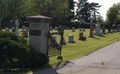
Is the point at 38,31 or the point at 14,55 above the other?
the point at 38,31

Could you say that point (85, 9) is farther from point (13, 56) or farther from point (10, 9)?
point (13, 56)

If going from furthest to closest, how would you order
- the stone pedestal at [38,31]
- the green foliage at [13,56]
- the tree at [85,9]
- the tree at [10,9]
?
the tree at [85,9] → the tree at [10,9] → the stone pedestal at [38,31] → the green foliage at [13,56]

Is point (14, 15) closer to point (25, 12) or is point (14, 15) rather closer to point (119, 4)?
point (25, 12)

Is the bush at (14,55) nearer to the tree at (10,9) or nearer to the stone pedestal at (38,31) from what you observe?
the stone pedestal at (38,31)

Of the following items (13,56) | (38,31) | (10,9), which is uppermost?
(10,9)

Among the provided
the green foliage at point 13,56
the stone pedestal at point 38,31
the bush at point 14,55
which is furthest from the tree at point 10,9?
the green foliage at point 13,56

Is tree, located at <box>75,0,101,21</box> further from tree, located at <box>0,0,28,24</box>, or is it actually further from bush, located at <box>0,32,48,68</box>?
bush, located at <box>0,32,48,68</box>

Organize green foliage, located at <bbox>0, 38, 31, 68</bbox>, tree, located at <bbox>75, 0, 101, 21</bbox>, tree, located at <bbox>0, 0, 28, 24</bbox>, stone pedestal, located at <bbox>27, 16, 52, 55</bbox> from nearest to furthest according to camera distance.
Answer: green foliage, located at <bbox>0, 38, 31, 68</bbox> → stone pedestal, located at <bbox>27, 16, 52, 55</bbox> → tree, located at <bbox>0, 0, 28, 24</bbox> → tree, located at <bbox>75, 0, 101, 21</bbox>

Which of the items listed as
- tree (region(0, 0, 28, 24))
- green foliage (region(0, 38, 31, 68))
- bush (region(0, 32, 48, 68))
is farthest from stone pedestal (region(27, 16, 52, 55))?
tree (region(0, 0, 28, 24))

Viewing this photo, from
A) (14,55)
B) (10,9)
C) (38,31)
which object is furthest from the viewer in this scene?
(10,9)

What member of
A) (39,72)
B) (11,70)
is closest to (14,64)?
(11,70)

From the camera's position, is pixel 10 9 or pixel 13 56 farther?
pixel 10 9

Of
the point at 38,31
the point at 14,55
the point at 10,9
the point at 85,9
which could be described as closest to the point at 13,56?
the point at 14,55

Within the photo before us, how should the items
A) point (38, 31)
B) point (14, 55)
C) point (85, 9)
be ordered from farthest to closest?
point (85, 9) < point (38, 31) < point (14, 55)
